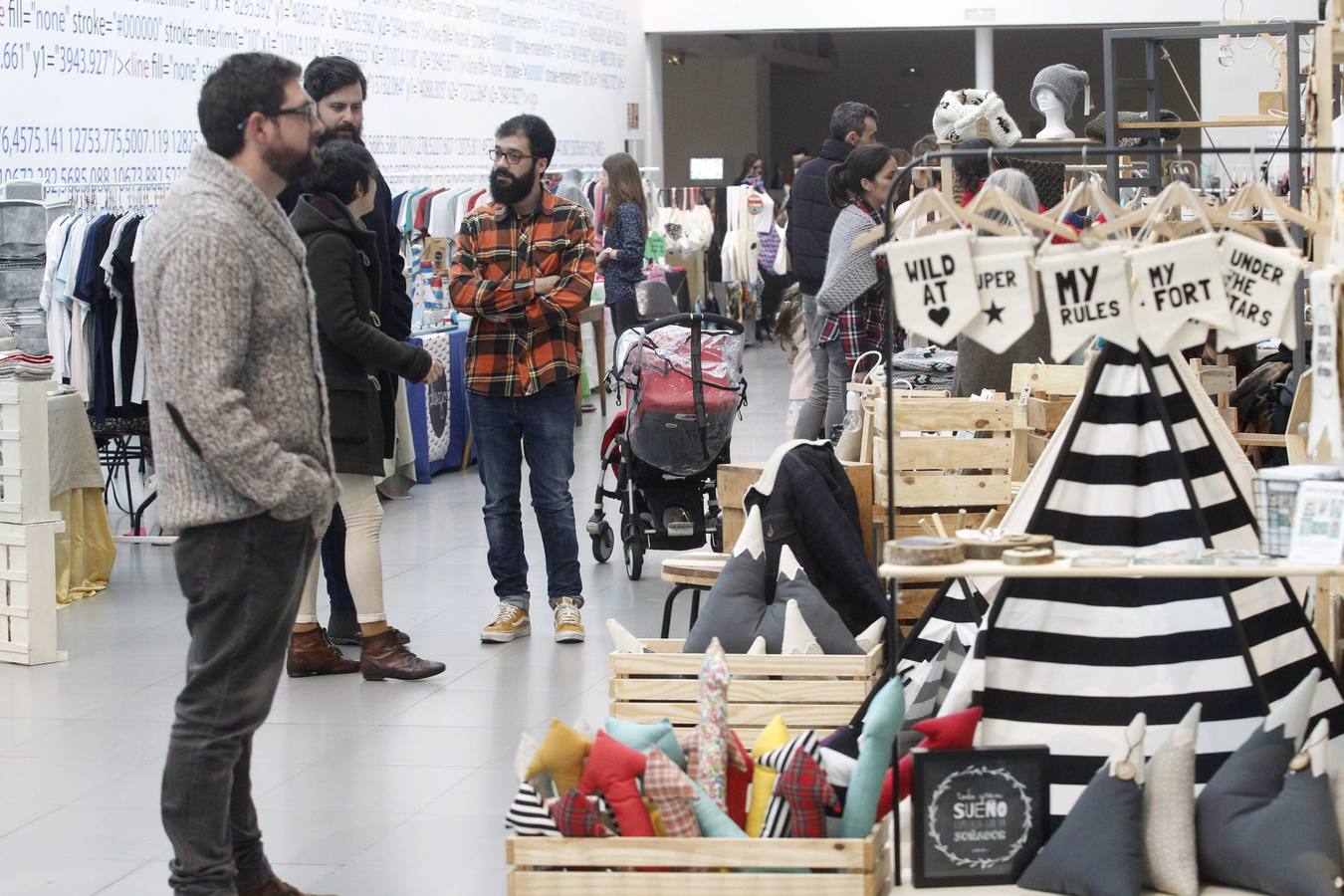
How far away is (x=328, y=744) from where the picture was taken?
451cm

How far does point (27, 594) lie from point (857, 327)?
3182 mm

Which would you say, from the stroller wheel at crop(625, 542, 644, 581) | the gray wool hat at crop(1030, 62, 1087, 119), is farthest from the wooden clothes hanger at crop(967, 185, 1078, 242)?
the gray wool hat at crop(1030, 62, 1087, 119)

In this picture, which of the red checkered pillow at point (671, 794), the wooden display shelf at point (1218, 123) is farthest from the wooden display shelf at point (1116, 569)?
the wooden display shelf at point (1218, 123)

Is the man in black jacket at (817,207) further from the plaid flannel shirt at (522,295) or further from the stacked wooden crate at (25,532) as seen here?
the stacked wooden crate at (25,532)

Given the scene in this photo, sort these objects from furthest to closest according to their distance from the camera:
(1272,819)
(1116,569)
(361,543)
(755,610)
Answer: (361,543)
(755,610)
(1272,819)
(1116,569)

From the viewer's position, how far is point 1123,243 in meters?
2.65

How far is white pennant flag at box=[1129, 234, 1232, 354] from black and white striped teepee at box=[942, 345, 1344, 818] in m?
0.37

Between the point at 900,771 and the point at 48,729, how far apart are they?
2.66 m

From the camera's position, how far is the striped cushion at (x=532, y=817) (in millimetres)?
2834

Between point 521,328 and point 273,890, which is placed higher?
point 521,328

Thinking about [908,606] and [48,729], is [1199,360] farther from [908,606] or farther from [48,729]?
[48,729]

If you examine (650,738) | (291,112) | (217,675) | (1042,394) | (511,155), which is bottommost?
(650,738)

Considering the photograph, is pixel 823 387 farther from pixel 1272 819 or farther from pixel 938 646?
pixel 1272 819

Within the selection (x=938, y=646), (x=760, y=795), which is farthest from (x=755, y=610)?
(x=760, y=795)
